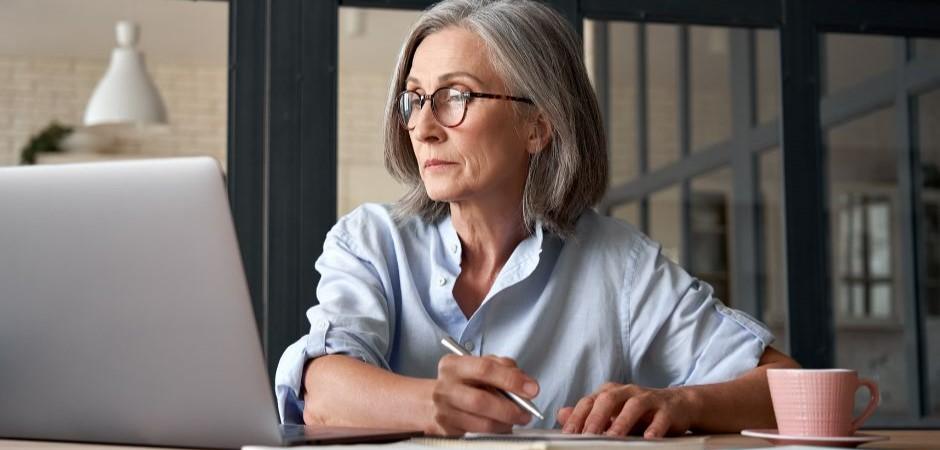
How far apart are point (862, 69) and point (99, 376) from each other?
284cm

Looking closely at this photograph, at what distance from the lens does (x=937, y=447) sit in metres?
1.24

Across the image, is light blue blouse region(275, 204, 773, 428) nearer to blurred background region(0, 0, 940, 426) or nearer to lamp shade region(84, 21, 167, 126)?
blurred background region(0, 0, 940, 426)

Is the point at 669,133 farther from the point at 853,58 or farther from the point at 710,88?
the point at 853,58

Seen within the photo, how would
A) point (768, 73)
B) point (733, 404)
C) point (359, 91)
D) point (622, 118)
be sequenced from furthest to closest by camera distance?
point (622, 118) → point (768, 73) → point (359, 91) → point (733, 404)

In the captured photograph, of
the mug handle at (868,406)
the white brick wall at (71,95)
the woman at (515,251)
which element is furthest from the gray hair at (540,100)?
the white brick wall at (71,95)

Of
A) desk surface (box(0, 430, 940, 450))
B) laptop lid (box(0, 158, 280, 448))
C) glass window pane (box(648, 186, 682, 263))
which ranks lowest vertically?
desk surface (box(0, 430, 940, 450))

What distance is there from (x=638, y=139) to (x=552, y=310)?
6.45 feet

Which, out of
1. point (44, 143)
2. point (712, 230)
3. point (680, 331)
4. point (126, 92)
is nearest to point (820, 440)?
point (680, 331)

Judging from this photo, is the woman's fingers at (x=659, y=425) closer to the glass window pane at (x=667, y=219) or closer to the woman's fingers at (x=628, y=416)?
the woman's fingers at (x=628, y=416)

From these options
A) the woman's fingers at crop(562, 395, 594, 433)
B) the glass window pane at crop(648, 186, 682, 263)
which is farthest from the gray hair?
the glass window pane at crop(648, 186, 682, 263)

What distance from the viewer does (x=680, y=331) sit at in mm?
1773

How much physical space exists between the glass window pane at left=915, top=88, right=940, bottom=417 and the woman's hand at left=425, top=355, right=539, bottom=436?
2.47 metres

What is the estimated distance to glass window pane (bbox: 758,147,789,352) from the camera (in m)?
3.13

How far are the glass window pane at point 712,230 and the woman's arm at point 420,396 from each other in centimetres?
235
